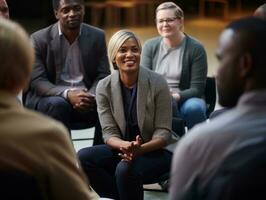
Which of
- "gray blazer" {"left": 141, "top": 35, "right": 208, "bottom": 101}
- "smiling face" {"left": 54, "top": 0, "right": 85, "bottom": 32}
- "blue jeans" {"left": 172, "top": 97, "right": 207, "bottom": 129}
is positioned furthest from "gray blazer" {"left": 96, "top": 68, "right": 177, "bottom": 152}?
"smiling face" {"left": 54, "top": 0, "right": 85, "bottom": 32}

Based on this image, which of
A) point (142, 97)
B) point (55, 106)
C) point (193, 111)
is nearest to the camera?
point (142, 97)

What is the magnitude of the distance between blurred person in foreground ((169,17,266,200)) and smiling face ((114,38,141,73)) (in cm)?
177

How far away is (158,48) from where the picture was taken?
428 cm

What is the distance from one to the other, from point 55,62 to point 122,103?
84 centimetres

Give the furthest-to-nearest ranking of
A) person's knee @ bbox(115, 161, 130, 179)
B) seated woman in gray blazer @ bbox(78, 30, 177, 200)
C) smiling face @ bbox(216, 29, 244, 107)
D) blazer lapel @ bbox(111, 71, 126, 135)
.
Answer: blazer lapel @ bbox(111, 71, 126, 135)
seated woman in gray blazer @ bbox(78, 30, 177, 200)
person's knee @ bbox(115, 161, 130, 179)
smiling face @ bbox(216, 29, 244, 107)

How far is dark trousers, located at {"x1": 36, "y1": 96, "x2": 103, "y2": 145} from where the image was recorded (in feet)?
12.6

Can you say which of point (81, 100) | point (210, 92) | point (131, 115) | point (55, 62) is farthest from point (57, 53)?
point (210, 92)

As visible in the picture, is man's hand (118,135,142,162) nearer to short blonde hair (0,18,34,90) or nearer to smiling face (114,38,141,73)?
smiling face (114,38,141,73)

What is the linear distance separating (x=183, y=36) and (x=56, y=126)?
2706 millimetres


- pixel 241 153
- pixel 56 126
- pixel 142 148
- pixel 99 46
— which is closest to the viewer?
pixel 241 153

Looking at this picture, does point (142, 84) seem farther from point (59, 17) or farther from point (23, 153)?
point (23, 153)

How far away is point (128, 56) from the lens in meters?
3.43

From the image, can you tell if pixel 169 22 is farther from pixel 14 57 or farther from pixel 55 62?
pixel 14 57

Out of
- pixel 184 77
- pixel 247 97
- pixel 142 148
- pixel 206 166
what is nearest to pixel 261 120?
pixel 247 97
